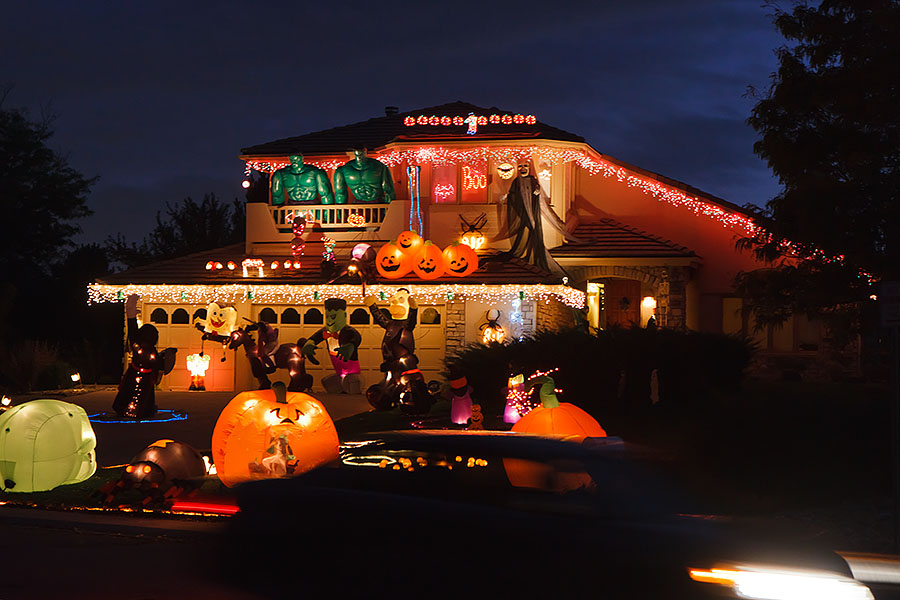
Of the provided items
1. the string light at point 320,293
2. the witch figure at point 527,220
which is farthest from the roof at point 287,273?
the witch figure at point 527,220

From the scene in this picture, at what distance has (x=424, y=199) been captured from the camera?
23.8 m

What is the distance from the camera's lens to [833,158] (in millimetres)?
15297

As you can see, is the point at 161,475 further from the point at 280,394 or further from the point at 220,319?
the point at 220,319

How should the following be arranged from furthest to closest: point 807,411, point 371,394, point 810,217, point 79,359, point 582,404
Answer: point 79,359, point 371,394, point 582,404, point 807,411, point 810,217

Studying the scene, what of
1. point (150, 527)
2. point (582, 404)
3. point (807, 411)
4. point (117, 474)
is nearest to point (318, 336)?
point (582, 404)

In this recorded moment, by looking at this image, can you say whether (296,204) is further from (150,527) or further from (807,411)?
(150,527)

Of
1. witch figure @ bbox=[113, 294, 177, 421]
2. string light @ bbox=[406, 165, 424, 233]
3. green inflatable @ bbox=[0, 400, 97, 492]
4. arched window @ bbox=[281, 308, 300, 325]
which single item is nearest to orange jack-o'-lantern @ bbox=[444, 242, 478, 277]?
string light @ bbox=[406, 165, 424, 233]

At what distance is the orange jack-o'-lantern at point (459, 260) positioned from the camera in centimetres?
2155

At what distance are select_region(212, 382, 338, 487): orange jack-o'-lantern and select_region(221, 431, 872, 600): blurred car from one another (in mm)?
3653

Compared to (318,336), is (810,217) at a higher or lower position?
higher

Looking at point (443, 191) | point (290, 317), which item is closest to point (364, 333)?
point (290, 317)

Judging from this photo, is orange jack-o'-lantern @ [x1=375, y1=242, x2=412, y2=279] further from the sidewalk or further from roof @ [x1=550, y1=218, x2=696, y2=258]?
roof @ [x1=550, y1=218, x2=696, y2=258]

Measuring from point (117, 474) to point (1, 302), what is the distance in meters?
17.9

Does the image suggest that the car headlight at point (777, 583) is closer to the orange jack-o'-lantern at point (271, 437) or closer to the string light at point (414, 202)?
the orange jack-o'-lantern at point (271, 437)
